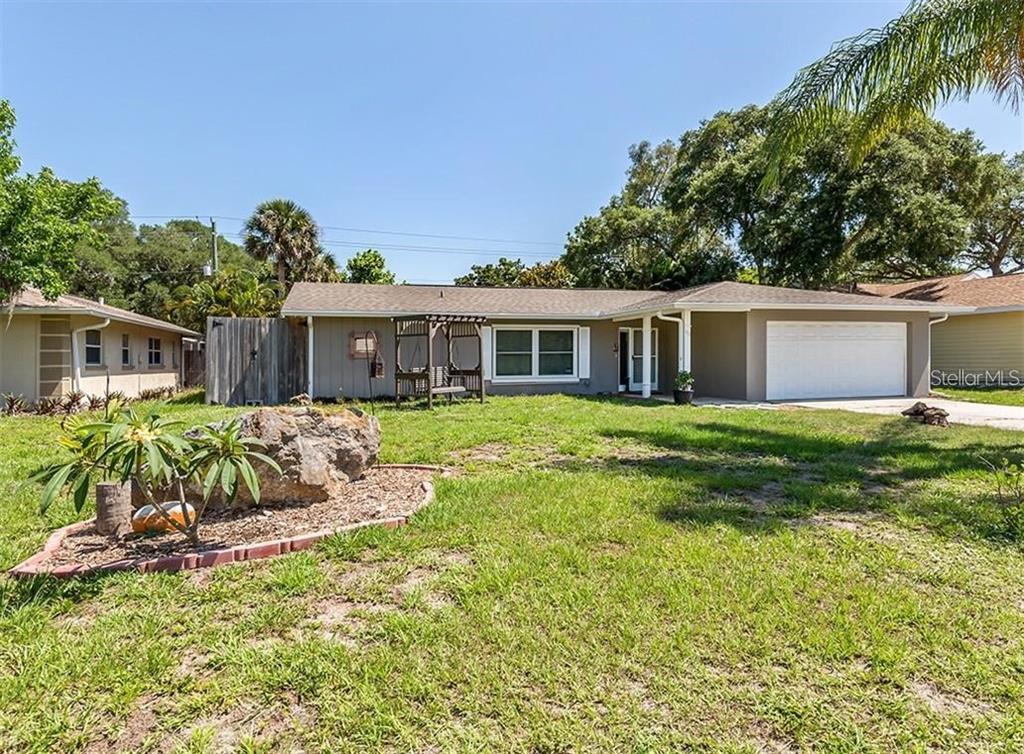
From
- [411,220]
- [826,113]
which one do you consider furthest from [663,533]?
[411,220]

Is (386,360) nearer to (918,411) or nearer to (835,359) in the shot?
(918,411)

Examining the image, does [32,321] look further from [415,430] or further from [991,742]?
[991,742]

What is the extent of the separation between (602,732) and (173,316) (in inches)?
1099

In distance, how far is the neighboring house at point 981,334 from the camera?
1736 centimetres

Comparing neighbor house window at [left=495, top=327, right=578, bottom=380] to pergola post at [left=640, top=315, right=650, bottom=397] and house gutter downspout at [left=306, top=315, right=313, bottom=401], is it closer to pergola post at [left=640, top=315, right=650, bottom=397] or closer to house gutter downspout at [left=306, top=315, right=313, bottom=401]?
pergola post at [left=640, top=315, right=650, bottom=397]

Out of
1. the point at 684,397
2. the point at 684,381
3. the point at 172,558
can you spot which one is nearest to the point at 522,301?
the point at 684,381

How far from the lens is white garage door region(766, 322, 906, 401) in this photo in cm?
1417

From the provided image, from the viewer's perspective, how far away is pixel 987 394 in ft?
50.3

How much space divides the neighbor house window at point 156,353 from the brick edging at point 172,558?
→ 55.7 feet

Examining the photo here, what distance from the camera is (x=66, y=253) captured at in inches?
460

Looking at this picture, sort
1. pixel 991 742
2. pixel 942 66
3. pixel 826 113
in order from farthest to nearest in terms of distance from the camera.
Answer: pixel 826 113 → pixel 942 66 → pixel 991 742

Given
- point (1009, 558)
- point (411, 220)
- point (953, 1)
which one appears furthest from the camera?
Result: point (411, 220)

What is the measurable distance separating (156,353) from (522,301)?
41.9 feet

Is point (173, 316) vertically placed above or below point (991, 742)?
above
